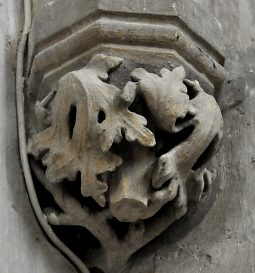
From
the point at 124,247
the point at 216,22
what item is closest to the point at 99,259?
the point at 124,247

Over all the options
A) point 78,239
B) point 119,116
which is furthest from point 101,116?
point 78,239

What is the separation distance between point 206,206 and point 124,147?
8.7 inches

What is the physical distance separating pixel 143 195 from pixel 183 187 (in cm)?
8

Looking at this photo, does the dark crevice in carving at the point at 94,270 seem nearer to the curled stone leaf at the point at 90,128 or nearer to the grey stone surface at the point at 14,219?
the grey stone surface at the point at 14,219

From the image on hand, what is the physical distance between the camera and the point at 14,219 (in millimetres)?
1754

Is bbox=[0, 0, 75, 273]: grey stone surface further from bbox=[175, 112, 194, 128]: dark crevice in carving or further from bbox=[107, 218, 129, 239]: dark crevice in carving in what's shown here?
bbox=[175, 112, 194, 128]: dark crevice in carving

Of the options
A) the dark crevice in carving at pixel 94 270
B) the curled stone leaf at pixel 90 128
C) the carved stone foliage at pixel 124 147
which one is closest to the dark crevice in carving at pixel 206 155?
the carved stone foliage at pixel 124 147

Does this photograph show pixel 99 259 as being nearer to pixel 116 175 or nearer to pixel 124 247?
pixel 124 247

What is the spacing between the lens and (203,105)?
172 cm

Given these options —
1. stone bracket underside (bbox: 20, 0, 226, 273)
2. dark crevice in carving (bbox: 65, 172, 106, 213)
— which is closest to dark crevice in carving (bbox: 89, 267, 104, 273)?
stone bracket underside (bbox: 20, 0, 226, 273)

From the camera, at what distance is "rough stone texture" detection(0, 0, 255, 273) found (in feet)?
5.77

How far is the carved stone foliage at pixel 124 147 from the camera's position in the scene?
1657mm

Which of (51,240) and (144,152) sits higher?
(144,152)

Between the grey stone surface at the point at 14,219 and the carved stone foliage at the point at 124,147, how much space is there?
37 millimetres
